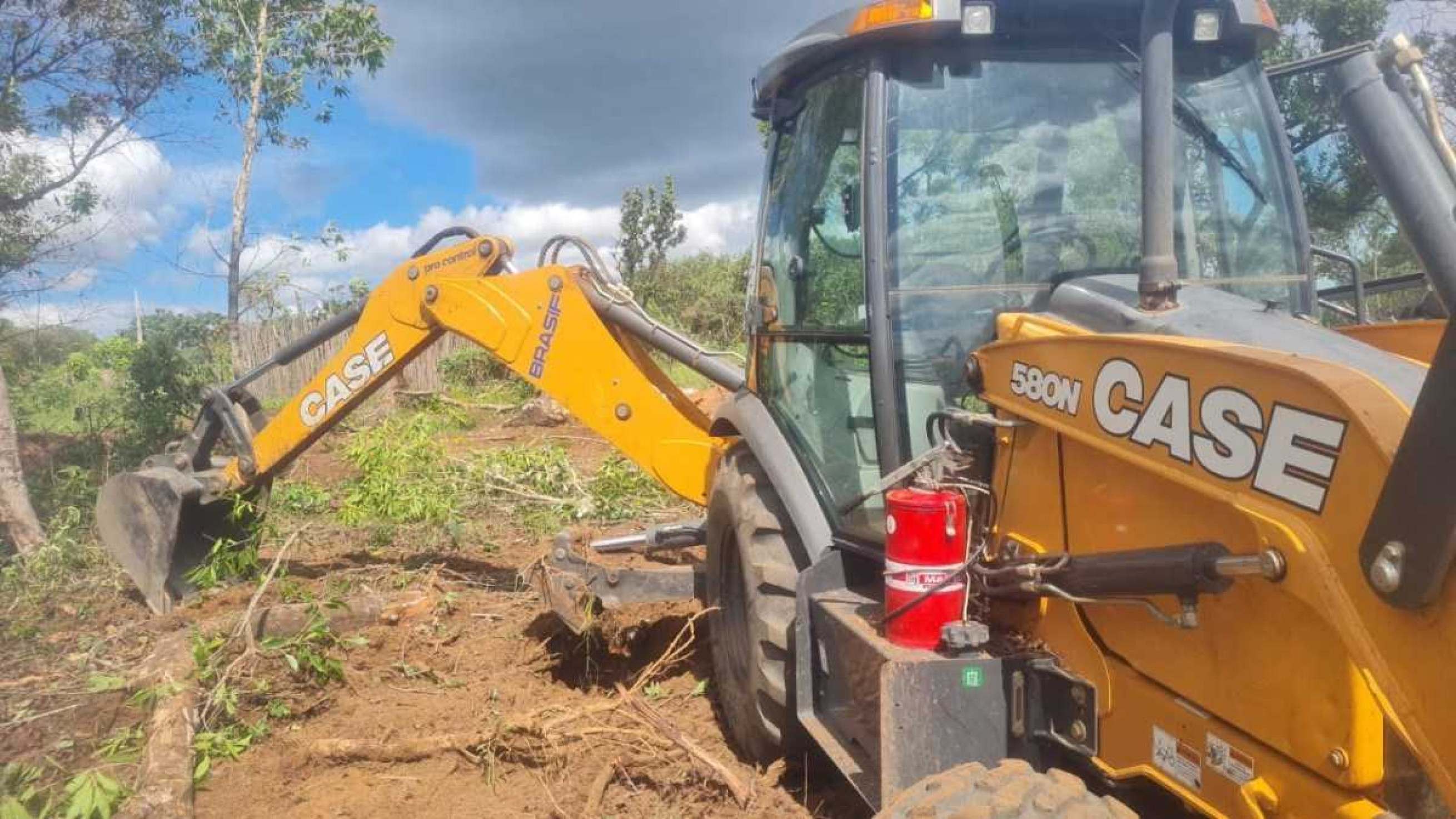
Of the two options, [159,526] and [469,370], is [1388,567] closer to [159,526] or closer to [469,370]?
[159,526]

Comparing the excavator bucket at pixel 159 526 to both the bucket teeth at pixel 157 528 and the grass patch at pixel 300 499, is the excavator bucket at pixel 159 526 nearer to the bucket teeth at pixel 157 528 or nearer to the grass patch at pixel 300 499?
the bucket teeth at pixel 157 528

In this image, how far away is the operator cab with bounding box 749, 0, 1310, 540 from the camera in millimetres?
3086

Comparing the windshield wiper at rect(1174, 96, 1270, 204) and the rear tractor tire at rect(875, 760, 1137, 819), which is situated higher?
the windshield wiper at rect(1174, 96, 1270, 204)

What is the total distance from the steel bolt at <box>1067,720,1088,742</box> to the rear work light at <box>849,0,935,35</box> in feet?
6.01

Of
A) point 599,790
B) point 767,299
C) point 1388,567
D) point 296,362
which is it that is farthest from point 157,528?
point 296,362

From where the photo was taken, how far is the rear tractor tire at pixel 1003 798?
2.13 metres

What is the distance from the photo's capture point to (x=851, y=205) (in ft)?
11.0

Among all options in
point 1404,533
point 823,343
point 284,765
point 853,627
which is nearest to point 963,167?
point 823,343

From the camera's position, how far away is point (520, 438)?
41.5ft

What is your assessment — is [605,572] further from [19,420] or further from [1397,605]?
[19,420]

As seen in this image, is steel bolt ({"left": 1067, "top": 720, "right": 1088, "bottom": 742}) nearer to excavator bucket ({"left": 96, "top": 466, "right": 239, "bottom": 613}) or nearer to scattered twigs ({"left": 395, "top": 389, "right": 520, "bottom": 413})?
excavator bucket ({"left": 96, "top": 466, "right": 239, "bottom": 613})

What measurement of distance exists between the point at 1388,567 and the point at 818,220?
225 centimetres

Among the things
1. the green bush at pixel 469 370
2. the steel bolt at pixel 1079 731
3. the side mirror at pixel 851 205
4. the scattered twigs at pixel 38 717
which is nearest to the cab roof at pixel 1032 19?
the side mirror at pixel 851 205

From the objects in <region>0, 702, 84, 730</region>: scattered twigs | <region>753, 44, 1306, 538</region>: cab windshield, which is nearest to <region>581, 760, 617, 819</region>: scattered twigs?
<region>753, 44, 1306, 538</region>: cab windshield
